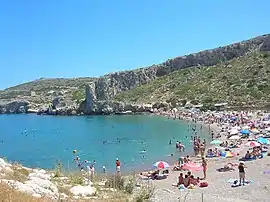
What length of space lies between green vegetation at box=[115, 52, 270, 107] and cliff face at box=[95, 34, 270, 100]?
20.6 feet

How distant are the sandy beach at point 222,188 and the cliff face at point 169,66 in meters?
95.2

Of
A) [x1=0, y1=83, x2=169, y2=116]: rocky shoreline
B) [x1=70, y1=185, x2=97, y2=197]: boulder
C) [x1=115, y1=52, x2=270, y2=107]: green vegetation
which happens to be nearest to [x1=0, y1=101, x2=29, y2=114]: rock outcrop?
[x1=0, y1=83, x2=169, y2=116]: rocky shoreline

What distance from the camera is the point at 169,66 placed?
136m

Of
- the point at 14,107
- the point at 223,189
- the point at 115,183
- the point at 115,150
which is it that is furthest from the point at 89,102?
the point at 115,183

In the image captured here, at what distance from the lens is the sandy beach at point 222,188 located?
1856 cm

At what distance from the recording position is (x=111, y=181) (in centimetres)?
1733

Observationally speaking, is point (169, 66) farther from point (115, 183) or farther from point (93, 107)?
point (115, 183)

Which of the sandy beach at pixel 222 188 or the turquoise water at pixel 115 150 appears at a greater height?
the sandy beach at pixel 222 188

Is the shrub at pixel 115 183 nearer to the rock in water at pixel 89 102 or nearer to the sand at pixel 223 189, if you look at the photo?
the sand at pixel 223 189

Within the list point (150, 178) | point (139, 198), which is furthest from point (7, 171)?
point (150, 178)

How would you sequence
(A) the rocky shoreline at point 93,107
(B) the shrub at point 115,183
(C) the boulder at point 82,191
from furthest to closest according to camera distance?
(A) the rocky shoreline at point 93,107 < (B) the shrub at point 115,183 < (C) the boulder at point 82,191

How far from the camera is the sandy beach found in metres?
18.6

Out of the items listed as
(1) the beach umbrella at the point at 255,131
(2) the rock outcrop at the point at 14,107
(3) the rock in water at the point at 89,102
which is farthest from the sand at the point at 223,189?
(2) the rock outcrop at the point at 14,107

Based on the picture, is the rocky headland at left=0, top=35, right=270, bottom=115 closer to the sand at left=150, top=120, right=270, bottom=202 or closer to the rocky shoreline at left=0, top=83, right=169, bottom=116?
the rocky shoreline at left=0, top=83, right=169, bottom=116
